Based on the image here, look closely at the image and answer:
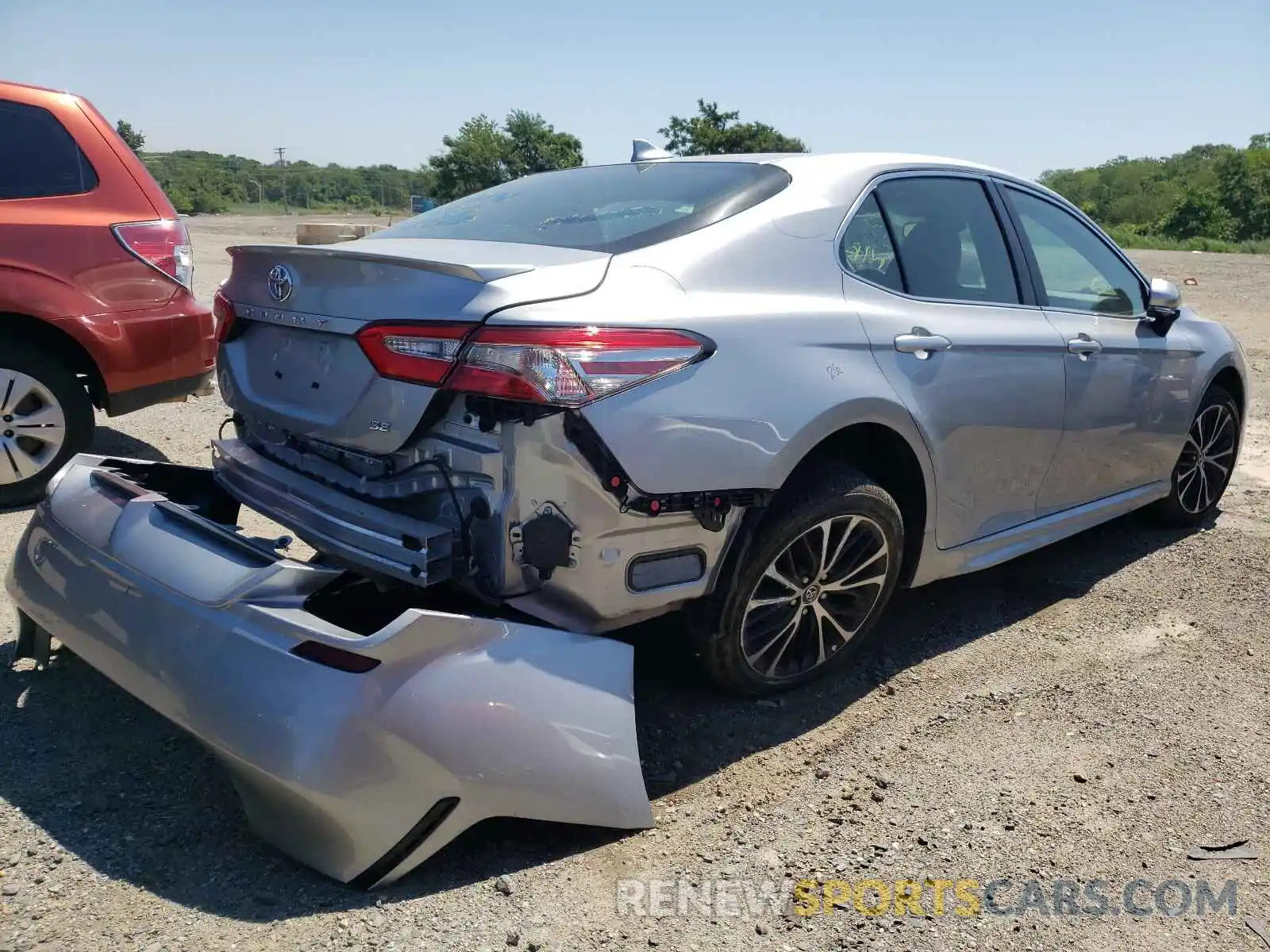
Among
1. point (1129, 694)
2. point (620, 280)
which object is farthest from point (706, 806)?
point (1129, 694)

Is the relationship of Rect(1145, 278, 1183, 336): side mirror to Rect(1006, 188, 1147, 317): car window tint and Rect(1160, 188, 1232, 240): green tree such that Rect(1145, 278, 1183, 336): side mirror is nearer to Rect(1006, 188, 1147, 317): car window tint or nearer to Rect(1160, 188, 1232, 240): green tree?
Rect(1006, 188, 1147, 317): car window tint

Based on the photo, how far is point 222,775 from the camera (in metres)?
2.66

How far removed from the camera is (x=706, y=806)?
2.65 meters

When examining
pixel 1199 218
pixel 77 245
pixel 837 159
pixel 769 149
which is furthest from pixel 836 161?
pixel 1199 218

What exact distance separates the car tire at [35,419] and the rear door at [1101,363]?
14.6ft

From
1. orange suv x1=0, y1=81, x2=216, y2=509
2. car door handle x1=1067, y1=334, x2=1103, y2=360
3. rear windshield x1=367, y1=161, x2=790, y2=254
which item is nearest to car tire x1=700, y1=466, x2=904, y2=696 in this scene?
rear windshield x1=367, y1=161, x2=790, y2=254

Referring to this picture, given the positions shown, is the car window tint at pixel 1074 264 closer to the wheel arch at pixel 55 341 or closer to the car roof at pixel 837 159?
the car roof at pixel 837 159

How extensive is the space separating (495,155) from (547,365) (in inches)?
1982

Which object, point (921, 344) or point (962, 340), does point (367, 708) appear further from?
point (962, 340)

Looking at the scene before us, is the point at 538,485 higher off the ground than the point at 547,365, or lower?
lower

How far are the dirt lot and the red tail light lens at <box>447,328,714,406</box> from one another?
1.12 m

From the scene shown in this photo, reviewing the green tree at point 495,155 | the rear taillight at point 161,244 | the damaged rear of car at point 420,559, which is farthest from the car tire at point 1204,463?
the green tree at point 495,155

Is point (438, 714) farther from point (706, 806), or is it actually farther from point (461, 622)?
point (706, 806)

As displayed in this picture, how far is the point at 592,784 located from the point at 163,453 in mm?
4542
